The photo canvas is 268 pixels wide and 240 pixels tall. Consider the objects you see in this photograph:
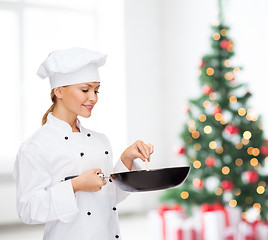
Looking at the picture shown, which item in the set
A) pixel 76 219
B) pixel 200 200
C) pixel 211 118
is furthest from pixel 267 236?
pixel 76 219

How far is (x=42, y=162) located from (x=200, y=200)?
2648 mm

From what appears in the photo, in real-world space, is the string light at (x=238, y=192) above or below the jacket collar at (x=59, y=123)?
below

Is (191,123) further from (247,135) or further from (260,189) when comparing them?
(260,189)

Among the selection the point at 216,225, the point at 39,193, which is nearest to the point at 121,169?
the point at 39,193

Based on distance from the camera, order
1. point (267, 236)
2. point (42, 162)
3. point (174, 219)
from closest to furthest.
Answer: point (42, 162), point (267, 236), point (174, 219)

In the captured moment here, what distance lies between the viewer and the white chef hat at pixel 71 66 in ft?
4.34

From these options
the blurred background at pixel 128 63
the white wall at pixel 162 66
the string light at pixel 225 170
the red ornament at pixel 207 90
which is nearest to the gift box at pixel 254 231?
the string light at pixel 225 170

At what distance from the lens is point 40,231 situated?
465 centimetres

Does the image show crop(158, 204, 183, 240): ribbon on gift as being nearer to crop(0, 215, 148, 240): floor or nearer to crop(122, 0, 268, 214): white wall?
crop(0, 215, 148, 240): floor

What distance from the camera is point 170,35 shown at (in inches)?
240

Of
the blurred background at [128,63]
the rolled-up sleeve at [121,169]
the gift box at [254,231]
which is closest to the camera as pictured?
the rolled-up sleeve at [121,169]

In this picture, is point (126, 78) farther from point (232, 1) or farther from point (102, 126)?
point (232, 1)

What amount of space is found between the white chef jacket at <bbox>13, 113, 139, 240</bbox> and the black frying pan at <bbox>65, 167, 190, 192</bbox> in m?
0.07

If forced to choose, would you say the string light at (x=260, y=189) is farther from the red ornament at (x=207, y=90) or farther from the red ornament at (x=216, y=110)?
the red ornament at (x=207, y=90)
